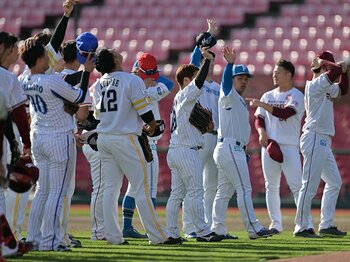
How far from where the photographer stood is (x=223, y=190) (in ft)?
35.8

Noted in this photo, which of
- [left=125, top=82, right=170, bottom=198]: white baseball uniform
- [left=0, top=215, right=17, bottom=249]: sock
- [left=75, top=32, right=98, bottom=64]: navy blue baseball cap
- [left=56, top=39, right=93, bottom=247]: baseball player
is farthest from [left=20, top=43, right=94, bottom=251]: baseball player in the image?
[left=125, top=82, right=170, bottom=198]: white baseball uniform

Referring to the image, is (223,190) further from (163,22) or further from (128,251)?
(163,22)

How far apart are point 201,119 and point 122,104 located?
4.13ft

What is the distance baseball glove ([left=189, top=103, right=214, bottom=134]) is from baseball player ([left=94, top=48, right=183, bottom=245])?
0.83 m

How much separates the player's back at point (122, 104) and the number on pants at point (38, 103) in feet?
2.22

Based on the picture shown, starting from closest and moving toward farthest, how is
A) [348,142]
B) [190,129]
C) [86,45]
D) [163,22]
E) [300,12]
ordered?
[86,45] → [190,129] → [348,142] → [300,12] → [163,22]

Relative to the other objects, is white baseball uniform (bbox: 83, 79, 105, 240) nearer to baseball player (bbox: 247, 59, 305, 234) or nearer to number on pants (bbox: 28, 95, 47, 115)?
number on pants (bbox: 28, 95, 47, 115)

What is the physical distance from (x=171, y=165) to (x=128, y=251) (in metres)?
1.54

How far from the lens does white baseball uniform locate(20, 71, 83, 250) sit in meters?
8.71

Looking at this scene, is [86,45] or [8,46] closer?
[8,46]

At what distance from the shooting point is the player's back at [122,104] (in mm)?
9109

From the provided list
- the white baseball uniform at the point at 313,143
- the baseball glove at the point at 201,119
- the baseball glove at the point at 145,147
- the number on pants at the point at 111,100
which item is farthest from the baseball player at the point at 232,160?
the number on pants at the point at 111,100

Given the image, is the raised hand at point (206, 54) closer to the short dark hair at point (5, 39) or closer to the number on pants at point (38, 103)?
the number on pants at point (38, 103)

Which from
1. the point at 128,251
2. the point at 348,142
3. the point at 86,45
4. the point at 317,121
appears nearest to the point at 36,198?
the point at 128,251
